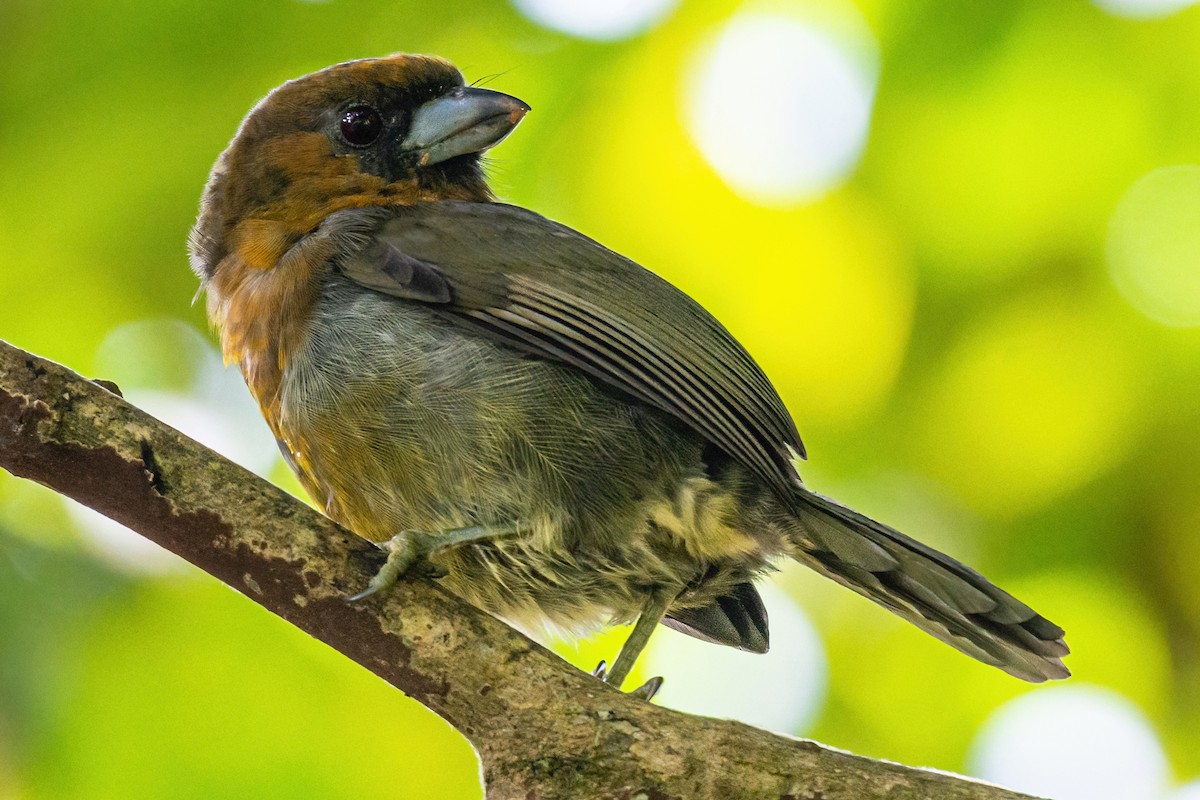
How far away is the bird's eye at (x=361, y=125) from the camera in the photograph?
3.41 m

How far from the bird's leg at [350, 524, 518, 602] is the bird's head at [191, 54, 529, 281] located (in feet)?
3.37

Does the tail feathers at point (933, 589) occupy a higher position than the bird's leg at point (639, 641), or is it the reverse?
the tail feathers at point (933, 589)

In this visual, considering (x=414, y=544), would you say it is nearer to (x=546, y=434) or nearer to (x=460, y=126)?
(x=546, y=434)

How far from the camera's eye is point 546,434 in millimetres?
2771

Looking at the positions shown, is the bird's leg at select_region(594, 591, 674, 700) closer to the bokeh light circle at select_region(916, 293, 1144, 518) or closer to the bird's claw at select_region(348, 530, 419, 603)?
the bird's claw at select_region(348, 530, 419, 603)

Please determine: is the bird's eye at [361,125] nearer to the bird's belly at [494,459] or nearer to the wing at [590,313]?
the wing at [590,313]

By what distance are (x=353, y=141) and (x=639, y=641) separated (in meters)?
1.48

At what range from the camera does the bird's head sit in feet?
11.0

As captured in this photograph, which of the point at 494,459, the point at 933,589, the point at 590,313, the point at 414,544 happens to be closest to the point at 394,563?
the point at 414,544

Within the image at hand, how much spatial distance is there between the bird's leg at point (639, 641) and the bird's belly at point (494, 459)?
0.07 metres

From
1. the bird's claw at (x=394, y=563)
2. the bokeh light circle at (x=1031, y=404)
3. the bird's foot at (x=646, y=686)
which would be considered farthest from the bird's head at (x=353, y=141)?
the bokeh light circle at (x=1031, y=404)

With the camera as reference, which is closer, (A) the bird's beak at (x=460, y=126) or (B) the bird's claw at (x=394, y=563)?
(B) the bird's claw at (x=394, y=563)

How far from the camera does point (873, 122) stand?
378 centimetres

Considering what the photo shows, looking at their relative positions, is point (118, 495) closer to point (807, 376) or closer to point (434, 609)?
point (434, 609)
